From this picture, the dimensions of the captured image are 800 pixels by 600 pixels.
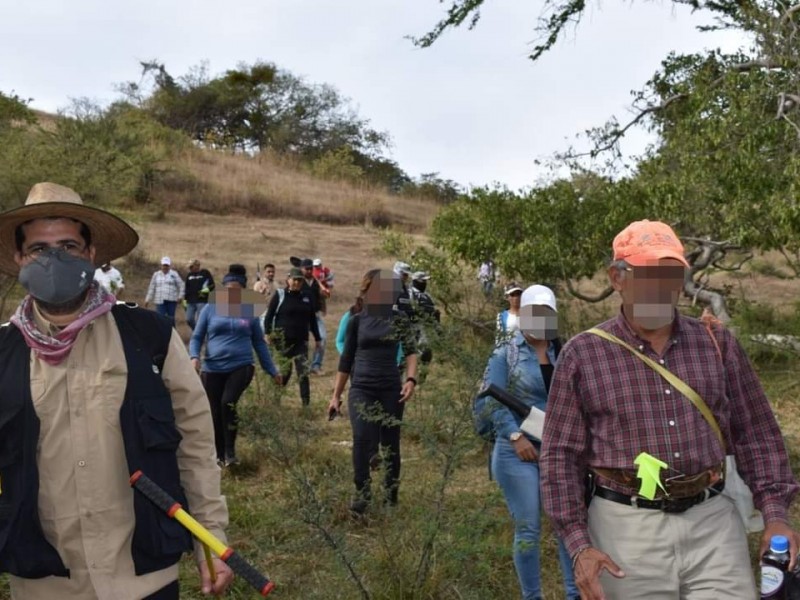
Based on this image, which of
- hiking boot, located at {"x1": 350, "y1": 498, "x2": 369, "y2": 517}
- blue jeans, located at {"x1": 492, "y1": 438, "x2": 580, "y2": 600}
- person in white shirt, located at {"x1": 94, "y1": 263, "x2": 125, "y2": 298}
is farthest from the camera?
person in white shirt, located at {"x1": 94, "y1": 263, "x2": 125, "y2": 298}

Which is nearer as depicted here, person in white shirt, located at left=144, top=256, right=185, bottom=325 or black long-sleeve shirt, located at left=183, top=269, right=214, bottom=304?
black long-sleeve shirt, located at left=183, top=269, right=214, bottom=304

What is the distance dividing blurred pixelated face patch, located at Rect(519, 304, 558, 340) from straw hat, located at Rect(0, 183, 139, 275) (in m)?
2.04

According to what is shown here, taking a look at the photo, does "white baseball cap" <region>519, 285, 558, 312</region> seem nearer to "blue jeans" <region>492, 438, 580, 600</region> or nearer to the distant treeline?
"blue jeans" <region>492, 438, 580, 600</region>

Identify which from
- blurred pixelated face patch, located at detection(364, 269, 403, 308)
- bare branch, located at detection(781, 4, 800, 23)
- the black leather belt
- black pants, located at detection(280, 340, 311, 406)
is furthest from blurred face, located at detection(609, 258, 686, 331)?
bare branch, located at detection(781, 4, 800, 23)

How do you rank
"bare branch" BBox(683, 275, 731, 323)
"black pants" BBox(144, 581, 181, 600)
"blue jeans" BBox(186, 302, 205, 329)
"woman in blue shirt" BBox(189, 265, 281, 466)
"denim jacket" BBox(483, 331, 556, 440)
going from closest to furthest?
"black pants" BBox(144, 581, 181, 600) → "denim jacket" BBox(483, 331, 556, 440) → "woman in blue shirt" BBox(189, 265, 281, 466) → "bare branch" BBox(683, 275, 731, 323) → "blue jeans" BBox(186, 302, 205, 329)

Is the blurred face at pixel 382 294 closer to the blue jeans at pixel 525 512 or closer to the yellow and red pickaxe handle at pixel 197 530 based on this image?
the blue jeans at pixel 525 512

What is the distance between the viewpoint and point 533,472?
162 inches

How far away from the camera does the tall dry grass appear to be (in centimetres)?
3183

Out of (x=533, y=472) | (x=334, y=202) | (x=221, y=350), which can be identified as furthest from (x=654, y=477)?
(x=334, y=202)

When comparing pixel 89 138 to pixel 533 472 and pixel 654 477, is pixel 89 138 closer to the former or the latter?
pixel 533 472

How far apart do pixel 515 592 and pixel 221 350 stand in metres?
3.34

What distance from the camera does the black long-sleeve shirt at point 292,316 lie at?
988 centimetres

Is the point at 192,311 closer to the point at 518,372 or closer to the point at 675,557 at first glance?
the point at 518,372

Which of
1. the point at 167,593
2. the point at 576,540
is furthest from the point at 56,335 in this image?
the point at 576,540
